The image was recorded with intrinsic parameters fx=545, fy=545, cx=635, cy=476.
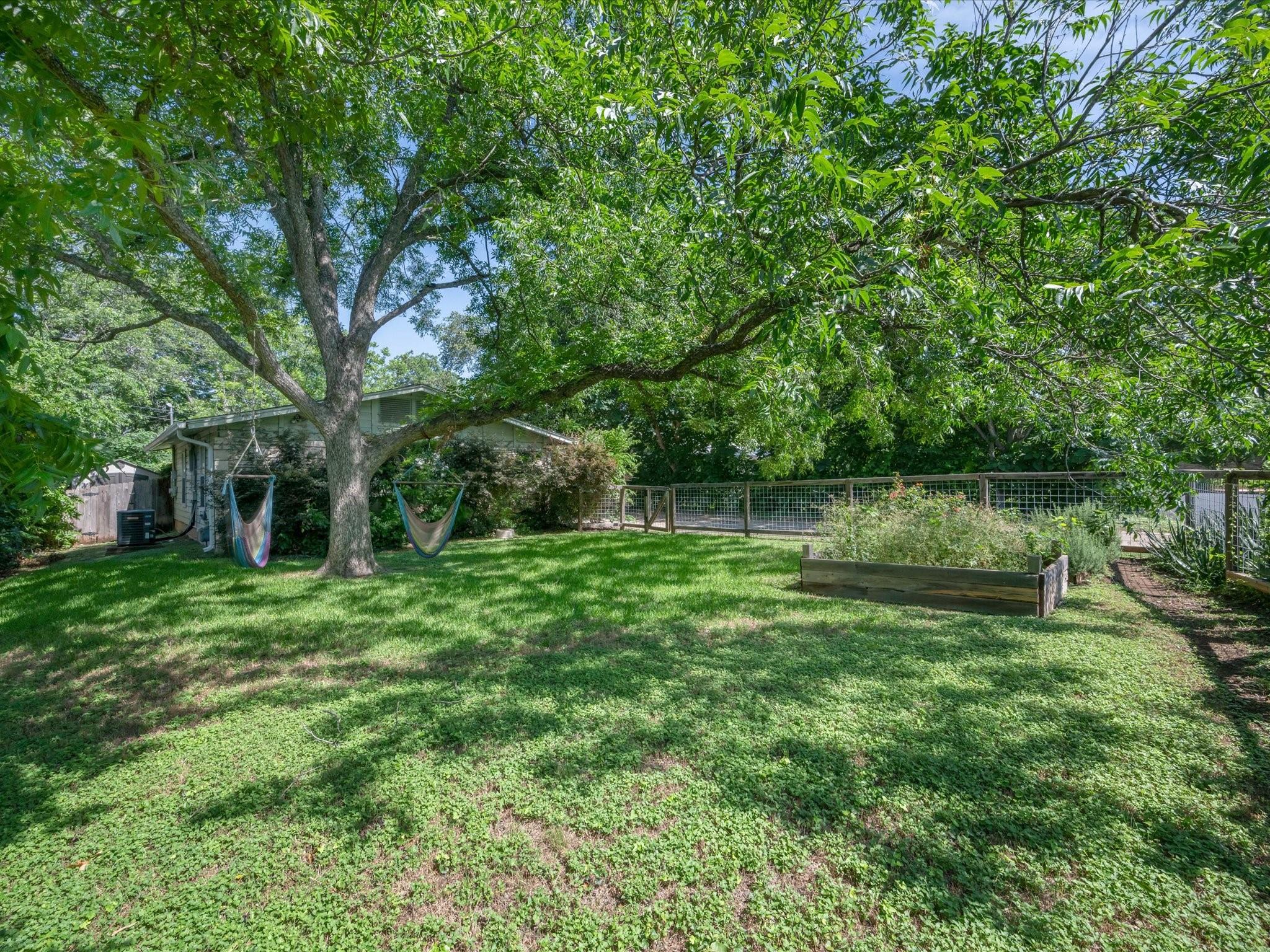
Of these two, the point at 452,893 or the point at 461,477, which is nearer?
the point at 452,893

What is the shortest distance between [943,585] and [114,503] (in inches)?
796

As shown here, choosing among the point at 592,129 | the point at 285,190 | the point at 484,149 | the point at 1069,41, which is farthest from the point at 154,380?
the point at 1069,41

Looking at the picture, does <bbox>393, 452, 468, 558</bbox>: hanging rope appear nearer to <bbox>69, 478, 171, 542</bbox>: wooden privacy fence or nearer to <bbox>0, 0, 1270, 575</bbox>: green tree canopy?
<bbox>0, 0, 1270, 575</bbox>: green tree canopy

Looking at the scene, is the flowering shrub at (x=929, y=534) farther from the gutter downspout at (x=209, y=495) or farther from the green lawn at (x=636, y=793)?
the gutter downspout at (x=209, y=495)

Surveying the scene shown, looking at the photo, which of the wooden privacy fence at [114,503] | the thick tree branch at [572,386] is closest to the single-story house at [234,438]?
the wooden privacy fence at [114,503]

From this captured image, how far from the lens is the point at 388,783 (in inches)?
96.0

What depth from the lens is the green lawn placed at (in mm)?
1732

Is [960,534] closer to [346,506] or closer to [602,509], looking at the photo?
[346,506]

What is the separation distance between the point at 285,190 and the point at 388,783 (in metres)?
8.04

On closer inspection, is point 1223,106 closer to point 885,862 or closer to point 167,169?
point 885,862

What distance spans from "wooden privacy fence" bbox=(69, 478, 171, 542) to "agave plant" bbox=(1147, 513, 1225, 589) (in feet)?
68.6

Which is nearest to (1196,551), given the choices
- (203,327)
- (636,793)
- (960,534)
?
(960,534)

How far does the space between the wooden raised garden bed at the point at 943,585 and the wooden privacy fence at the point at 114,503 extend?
17.6 metres

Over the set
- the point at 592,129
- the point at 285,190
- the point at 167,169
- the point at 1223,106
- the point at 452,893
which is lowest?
the point at 452,893
